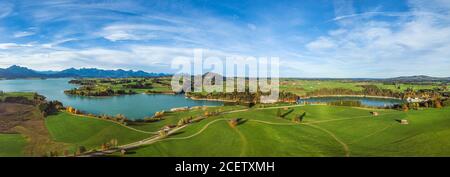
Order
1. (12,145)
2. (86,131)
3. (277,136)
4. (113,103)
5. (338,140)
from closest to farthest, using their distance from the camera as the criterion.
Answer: (12,145) < (338,140) < (277,136) < (86,131) < (113,103)

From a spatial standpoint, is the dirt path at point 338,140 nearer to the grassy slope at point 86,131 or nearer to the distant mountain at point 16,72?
the grassy slope at point 86,131

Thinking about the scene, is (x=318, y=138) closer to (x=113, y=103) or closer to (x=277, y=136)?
(x=277, y=136)

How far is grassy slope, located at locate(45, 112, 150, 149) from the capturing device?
32.8 meters

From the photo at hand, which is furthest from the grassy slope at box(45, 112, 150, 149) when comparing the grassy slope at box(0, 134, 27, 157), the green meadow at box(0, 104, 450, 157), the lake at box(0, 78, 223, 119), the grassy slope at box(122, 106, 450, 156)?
the lake at box(0, 78, 223, 119)

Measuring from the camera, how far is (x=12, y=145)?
31.0 metres

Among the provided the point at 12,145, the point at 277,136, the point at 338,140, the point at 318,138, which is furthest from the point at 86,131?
the point at 338,140

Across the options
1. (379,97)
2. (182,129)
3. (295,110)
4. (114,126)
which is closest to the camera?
Result: (182,129)

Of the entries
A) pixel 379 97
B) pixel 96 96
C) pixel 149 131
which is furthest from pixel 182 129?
pixel 379 97

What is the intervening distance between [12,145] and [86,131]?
922cm

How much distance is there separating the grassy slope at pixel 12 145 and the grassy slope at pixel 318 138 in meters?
12.8

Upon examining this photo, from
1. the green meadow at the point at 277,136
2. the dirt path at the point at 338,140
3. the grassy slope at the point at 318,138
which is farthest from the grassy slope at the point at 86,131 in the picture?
the dirt path at the point at 338,140
